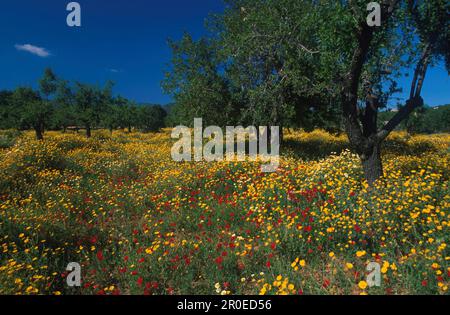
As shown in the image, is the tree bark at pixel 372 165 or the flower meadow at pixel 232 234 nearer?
the flower meadow at pixel 232 234

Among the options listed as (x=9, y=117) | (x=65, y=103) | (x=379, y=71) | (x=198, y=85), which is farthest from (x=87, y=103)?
(x=379, y=71)

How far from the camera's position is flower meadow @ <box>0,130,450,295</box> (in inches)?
181

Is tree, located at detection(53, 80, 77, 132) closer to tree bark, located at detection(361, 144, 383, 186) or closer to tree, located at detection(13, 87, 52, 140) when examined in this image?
tree, located at detection(13, 87, 52, 140)

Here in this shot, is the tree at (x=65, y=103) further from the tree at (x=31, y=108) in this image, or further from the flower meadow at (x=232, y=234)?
the flower meadow at (x=232, y=234)

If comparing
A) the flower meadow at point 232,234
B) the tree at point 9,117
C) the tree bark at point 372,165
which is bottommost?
the flower meadow at point 232,234

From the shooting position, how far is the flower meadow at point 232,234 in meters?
4.59

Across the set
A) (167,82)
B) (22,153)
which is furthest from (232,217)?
(167,82)

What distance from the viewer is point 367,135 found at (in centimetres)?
855

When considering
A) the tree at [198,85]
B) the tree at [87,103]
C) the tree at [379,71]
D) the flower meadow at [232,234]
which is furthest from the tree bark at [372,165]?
the tree at [87,103]

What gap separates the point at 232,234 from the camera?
6.56m

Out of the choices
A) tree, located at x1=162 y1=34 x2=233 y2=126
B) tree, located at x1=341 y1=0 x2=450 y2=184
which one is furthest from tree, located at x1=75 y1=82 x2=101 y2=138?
tree, located at x1=341 y1=0 x2=450 y2=184

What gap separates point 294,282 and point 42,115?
3850 cm

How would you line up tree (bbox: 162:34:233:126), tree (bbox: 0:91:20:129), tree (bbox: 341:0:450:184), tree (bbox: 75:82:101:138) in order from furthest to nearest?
tree (bbox: 75:82:101:138), tree (bbox: 0:91:20:129), tree (bbox: 162:34:233:126), tree (bbox: 341:0:450:184)
